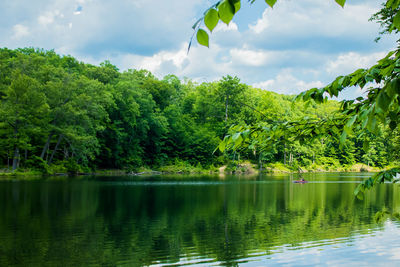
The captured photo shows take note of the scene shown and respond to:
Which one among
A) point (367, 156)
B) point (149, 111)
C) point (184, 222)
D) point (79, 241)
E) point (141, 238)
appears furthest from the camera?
point (367, 156)

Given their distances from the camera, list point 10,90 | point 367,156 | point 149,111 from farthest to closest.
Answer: point 367,156 < point 149,111 < point 10,90

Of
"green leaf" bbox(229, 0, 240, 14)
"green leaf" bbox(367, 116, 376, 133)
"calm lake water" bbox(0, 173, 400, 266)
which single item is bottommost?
"calm lake water" bbox(0, 173, 400, 266)

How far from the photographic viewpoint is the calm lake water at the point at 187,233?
346 inches

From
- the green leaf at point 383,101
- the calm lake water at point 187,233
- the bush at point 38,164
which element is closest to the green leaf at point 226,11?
the green leaf at point 383,101

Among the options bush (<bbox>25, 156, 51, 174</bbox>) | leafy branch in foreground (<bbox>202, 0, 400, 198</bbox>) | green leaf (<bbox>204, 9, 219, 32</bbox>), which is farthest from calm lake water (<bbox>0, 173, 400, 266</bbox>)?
bush (<bbox>25, 156, 51, 174</bbox>)

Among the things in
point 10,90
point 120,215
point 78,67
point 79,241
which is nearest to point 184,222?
point 120,215

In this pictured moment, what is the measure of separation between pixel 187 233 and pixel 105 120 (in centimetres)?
3868

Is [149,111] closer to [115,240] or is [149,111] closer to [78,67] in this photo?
[78,67]

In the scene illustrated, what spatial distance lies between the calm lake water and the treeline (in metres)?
8.66

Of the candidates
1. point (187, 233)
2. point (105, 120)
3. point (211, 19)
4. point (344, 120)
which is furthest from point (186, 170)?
point (211, 19)

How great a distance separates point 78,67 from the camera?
55000 mm

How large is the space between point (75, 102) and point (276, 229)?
32.8m

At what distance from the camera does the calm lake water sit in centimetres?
879

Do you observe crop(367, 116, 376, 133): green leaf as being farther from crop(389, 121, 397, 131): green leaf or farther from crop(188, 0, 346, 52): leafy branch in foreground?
crop(389, 121, 397, 131): green leaf
